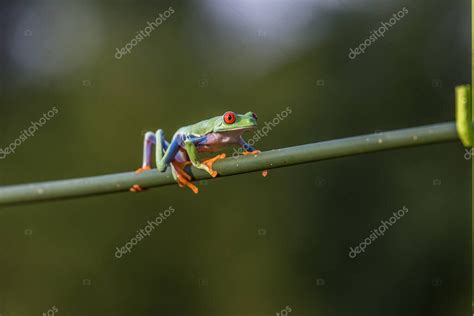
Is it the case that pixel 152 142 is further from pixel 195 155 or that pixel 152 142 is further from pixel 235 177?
pixel 235 177

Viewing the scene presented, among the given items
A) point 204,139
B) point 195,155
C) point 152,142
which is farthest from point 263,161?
point 152,142

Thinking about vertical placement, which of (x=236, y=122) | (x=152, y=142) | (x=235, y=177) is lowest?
(x=236, y=122)

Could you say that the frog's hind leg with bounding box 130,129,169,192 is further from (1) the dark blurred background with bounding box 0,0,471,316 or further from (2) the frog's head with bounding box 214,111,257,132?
(1) the dark blurred background with bounding box 0,0,471,316

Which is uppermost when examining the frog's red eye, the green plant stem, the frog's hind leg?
the frog's hind leg

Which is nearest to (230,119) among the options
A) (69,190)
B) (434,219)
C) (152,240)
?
(69,190)

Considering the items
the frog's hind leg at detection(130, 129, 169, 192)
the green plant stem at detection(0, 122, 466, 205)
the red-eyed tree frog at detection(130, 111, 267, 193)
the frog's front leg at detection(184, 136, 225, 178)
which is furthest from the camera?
the frog's hind leg at detection(130, 129, 169, 192)

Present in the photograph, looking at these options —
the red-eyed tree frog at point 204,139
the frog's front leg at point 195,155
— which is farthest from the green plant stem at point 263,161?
the red-eyed tree frog at point 204,139

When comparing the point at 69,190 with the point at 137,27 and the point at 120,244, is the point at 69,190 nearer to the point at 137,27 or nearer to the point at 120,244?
the point at 120,244

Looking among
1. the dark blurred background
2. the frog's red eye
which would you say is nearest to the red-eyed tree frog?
the frog's red eye
